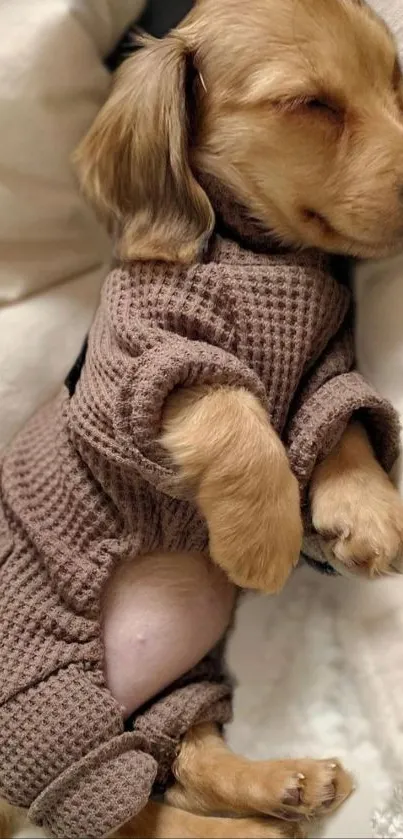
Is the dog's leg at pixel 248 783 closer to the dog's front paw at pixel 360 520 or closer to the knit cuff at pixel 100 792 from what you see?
the knit cuff at pixel 100 792

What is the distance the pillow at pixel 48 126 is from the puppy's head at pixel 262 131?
7.7 inches

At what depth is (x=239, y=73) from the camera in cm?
137

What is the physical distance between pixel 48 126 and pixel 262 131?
1.67 ft

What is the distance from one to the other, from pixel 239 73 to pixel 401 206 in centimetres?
33

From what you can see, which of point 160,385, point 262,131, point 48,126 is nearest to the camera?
point 160,385

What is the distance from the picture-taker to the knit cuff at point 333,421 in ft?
4.28

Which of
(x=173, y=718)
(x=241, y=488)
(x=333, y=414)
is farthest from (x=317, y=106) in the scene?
(x=173, y=718)

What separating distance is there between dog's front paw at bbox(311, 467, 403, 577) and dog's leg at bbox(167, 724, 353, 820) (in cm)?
34

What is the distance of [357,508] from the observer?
1292mm

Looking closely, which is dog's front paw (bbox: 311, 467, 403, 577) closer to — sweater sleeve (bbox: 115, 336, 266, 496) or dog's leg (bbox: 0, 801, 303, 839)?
sweater sleeve (bbox: 115, 336, 266, 496)

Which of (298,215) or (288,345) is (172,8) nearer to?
(298,215)

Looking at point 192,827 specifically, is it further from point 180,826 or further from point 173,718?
point 173,718

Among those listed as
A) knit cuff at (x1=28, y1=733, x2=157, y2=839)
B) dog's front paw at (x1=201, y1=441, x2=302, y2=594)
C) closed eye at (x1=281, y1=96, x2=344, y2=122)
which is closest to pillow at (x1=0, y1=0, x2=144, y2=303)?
closed eye at (x1=281, y1=96, x2=344, y2=122)

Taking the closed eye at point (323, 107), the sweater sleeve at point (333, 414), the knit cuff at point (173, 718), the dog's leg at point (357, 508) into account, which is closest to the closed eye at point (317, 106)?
the closed eye at point (323, 107)
